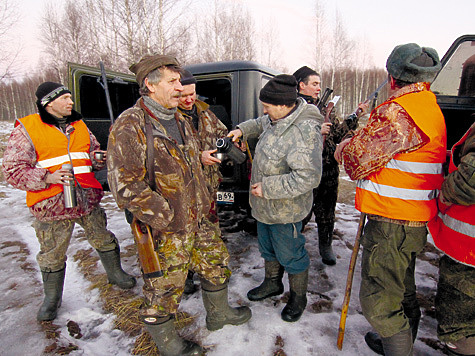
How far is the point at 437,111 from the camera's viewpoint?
Answer: 62.2 inches

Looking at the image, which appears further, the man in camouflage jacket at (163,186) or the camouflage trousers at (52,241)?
the camouflage trousers at (52,241)

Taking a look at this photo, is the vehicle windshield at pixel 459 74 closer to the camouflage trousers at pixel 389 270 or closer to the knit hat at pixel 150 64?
the camouflage trousers at pixel 389 270

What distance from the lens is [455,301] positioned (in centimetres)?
153

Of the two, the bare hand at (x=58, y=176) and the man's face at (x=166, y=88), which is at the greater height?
the man's face at (x=166, y=88)

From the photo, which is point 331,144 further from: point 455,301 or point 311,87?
point 455,301

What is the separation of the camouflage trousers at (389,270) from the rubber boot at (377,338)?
0.38m

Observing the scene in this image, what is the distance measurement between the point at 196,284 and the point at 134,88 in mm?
3365

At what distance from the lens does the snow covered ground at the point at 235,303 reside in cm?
208

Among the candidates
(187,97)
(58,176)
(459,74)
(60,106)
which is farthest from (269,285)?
(459,74)

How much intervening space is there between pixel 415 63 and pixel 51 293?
3325 mm

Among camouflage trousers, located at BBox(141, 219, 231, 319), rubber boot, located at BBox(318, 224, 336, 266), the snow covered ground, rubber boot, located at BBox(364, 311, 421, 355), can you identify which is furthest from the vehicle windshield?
camouflage trousers, located at BBox(141, 219, 231, 319)

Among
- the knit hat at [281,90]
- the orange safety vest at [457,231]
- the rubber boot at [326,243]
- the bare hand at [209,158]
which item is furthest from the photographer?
the rubber boot at [326,243]

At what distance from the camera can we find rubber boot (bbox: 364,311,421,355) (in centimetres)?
199

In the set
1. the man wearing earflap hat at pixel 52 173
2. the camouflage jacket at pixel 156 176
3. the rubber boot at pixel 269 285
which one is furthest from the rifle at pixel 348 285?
the man wearing earflap hat at pixel 52 173
